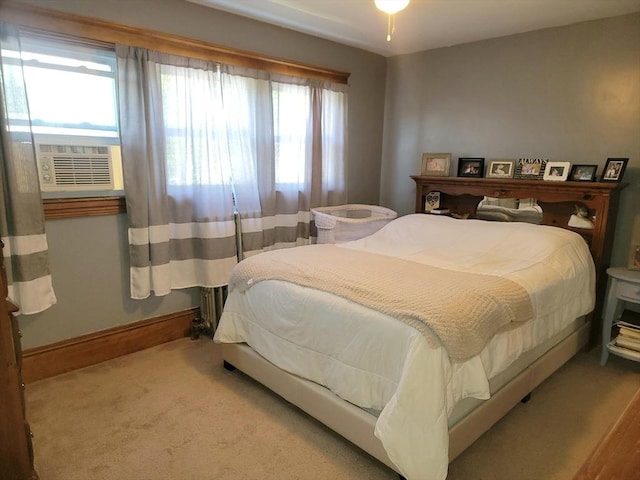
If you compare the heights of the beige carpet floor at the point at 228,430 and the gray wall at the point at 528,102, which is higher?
the gray wall at the point at 528,102

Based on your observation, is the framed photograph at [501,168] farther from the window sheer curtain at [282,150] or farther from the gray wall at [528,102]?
the window sheer curtain at [282,150]

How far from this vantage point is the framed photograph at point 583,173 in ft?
9.55

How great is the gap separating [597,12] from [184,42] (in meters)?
2.84

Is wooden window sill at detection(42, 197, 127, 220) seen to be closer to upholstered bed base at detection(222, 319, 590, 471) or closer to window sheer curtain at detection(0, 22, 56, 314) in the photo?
window sheer curtain at detection(0, 22, 56, 314)

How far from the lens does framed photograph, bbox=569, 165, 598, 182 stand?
9.55 feet

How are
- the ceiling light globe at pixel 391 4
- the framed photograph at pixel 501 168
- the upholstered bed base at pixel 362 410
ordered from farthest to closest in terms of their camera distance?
the framed photograph at pixel 501 168, the ceiling light globe at pixel 391 4, the upholstered bed base at pixel 362 410

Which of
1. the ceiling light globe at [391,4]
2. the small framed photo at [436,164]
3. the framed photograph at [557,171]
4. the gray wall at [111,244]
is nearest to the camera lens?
the ceiling light globe at [391,4]

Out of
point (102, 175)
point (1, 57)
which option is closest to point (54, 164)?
point (102, 175)

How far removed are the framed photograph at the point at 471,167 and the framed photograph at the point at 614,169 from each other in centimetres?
92

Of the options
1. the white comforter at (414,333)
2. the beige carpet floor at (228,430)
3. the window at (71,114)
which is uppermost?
the window at (71,114)

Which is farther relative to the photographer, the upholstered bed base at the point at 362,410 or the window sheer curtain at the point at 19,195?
the window sheer curtain at the point at 19,195

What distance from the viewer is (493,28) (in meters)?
3.19

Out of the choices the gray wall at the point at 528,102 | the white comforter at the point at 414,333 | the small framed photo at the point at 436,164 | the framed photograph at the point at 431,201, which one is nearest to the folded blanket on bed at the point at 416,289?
the white comforter at the point at 414,333

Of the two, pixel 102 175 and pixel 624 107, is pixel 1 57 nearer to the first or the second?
pixel 102 175
